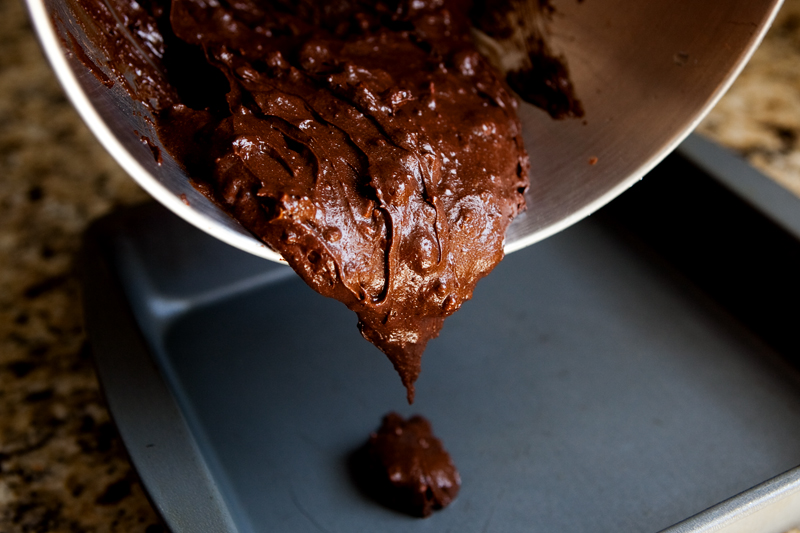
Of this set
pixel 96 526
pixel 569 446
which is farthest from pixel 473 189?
pixel 96 526

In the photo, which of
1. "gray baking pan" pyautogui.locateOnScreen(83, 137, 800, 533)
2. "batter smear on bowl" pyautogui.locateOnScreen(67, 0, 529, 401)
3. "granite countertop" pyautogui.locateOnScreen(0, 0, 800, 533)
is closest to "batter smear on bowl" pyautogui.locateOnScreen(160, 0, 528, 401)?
"batter smear on bowl" pyautogui.locateOnScreen(67, 0, 529, 401)

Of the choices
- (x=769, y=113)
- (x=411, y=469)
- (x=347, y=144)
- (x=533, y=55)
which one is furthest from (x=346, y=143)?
(x=769, y=113)

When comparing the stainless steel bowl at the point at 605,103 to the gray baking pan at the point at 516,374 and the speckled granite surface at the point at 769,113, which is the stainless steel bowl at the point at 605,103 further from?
the speckled granite surface at the point at 769,113

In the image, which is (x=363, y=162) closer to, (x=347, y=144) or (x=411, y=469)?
(x=347, y=144)

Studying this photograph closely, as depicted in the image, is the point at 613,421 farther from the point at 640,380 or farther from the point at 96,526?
the point at 96,526

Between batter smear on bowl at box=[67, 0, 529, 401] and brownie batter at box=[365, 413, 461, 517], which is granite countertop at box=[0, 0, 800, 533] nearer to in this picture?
brownie batter at box=[365, 413, 461, 517]
